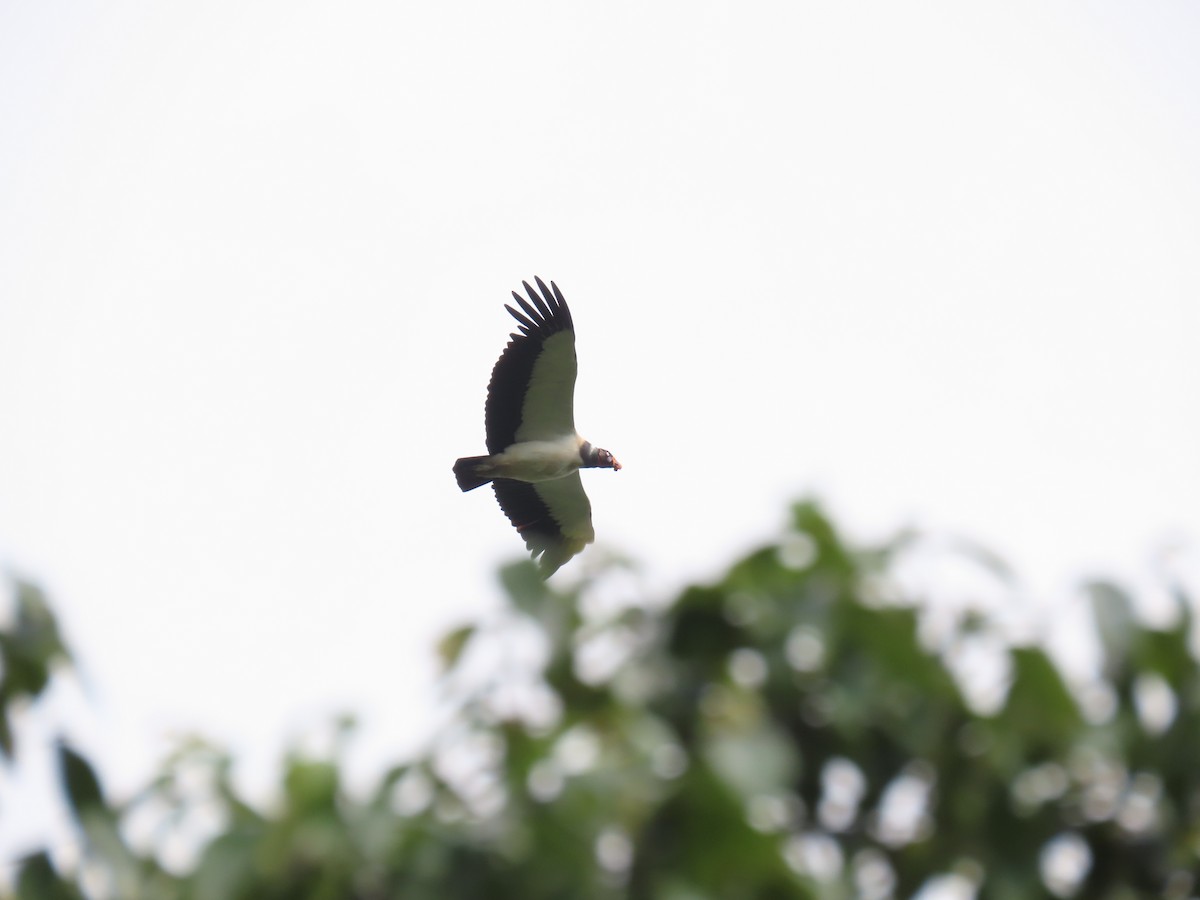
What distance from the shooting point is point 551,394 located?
1591 cm

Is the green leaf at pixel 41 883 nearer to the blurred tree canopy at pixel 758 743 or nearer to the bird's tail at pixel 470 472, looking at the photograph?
the blurred tree canopy at pixel 758 743

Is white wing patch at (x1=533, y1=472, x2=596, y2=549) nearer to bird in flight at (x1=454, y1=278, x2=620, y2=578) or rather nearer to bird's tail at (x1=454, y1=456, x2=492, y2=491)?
bird in flight at (x1=454, y1=278, x2=620, y2=578)

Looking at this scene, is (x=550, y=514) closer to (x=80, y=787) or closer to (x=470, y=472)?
(x=470, y=472)

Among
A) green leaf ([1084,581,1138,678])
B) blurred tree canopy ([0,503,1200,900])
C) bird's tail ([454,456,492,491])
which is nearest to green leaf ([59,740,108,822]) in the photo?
blurred tree canopy ([0,503,1200,900])

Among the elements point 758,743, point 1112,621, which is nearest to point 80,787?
point 758,743

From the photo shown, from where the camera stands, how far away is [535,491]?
17656 millimetres

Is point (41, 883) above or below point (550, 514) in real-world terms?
above

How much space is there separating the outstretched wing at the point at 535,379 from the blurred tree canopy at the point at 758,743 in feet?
42.7

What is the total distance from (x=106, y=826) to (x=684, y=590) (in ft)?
3.40

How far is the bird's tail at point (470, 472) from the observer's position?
16.4 meters

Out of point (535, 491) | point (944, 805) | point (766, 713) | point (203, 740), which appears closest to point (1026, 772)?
point (944, 805)

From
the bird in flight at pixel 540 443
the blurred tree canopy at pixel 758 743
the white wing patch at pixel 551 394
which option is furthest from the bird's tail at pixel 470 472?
the blurred tree canopy at pixel 758 743

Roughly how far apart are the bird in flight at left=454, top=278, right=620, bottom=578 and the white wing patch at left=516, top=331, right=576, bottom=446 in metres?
0.01

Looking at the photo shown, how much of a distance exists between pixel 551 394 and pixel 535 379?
37cm
